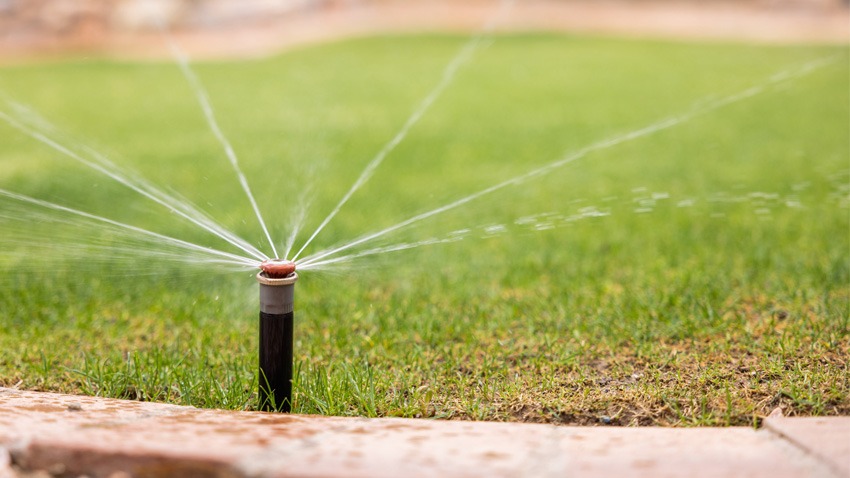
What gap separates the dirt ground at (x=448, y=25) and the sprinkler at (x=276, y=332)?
1920 centimetres

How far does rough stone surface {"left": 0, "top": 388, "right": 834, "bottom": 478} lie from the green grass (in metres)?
0.31

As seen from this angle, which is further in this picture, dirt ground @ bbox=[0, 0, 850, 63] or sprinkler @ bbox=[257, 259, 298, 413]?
dirt ground @ bbox=[0, 0, 850, 63]

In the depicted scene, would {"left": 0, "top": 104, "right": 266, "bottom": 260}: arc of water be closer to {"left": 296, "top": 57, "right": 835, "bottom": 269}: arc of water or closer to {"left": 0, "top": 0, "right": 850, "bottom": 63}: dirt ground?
{"left": 296, "top": 57, "right": 835, "bottom": 269}: arc of water

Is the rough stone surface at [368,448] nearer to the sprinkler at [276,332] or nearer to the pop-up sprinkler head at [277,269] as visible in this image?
the sprinkler at [276,332]

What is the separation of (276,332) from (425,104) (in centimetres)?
933

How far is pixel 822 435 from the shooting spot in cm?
169

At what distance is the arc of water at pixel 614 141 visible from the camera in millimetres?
4461

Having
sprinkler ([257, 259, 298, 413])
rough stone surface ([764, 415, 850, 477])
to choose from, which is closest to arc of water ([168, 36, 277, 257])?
sprinkler ([257, 259, 298, 413])

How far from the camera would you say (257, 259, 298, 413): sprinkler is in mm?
1954

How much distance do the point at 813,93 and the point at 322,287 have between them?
10.5 meters

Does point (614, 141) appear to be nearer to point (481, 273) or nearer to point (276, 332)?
point (481, 273)

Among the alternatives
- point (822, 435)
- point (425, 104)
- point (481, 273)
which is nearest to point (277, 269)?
point (822, 435)

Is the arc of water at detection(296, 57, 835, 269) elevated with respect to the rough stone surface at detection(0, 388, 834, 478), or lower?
elevated

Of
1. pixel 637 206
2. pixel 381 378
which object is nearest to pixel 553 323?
pixel 381 378
